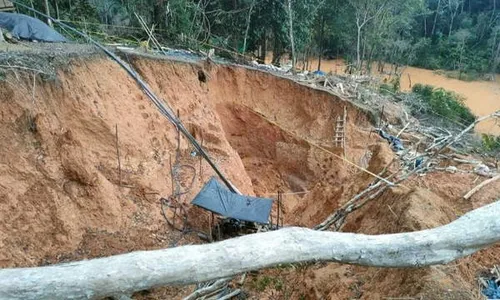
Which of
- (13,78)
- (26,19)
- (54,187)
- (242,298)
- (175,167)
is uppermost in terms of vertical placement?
(26,19)

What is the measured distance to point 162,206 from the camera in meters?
7.64

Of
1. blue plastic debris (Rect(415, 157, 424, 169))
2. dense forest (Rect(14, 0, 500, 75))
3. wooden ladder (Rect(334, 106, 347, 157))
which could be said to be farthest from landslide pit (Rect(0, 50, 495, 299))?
dense forest (Rect(14, 0, 500, 75))

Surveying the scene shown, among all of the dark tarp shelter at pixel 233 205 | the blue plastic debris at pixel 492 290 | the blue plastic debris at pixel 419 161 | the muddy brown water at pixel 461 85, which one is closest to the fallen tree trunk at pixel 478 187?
the blue plastic debris at pixel 419 161

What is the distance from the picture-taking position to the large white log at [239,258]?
2252 mm

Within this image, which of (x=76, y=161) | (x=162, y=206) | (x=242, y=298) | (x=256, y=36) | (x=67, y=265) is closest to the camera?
(x=67, y=265)

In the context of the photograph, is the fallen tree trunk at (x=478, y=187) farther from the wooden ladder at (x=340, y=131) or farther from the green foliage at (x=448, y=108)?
the green foliage at (x=448, y=108)

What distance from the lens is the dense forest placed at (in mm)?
15305

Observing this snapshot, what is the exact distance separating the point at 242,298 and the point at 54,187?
3.68m

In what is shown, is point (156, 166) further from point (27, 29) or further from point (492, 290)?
point (492, 290)

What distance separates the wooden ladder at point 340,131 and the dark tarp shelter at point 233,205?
152 inches

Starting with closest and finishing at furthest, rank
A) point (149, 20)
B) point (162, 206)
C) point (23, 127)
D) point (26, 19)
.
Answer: point (23, 127) → point (162, 206) → point (26, 19) → point (149, 20)

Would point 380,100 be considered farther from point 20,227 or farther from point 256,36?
point 20,227

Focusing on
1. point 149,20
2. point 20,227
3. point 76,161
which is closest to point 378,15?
point 149,20

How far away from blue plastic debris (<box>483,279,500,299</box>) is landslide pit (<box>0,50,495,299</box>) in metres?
0.17
